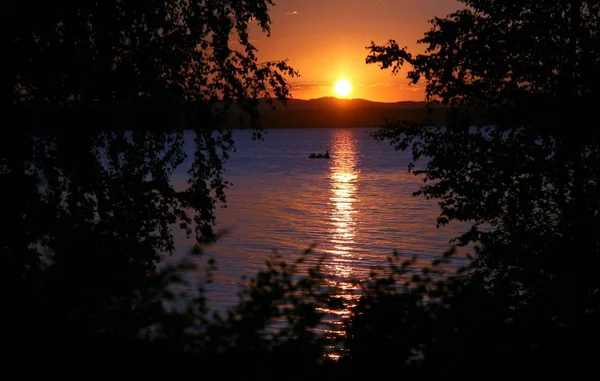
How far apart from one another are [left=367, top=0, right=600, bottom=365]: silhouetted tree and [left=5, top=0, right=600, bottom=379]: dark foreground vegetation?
0.05m

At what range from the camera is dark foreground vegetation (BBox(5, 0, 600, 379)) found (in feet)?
19.4

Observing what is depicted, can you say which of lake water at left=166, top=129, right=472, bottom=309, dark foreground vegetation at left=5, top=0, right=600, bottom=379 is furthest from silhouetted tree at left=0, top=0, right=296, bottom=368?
lake water at left=166, top=129, right=472, bottom=309

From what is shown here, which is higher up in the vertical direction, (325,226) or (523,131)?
(523,131)

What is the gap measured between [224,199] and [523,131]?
7204 mm

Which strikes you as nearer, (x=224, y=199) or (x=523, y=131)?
(x=224, y=199)

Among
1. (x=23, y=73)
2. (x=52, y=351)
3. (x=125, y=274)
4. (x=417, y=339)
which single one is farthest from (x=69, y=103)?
(x=417, y=339)

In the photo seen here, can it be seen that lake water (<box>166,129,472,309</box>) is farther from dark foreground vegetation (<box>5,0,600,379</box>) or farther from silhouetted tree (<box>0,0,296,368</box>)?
silhouetted tree (<box>0,0,296,368</box>)

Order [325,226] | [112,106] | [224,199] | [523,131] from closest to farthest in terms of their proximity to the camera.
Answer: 1. [112,106]
2. [224,199]
3. [523,131]
4. [325,226]

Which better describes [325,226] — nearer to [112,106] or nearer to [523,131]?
[523,131]

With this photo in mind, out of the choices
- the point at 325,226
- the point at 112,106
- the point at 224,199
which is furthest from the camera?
the point at 325,226

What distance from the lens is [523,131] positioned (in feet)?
53.7

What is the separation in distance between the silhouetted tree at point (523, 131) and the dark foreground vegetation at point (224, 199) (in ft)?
0.16

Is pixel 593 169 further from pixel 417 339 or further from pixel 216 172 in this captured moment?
pixel 417 339

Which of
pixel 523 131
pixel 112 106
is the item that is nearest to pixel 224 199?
pixel 112 106
